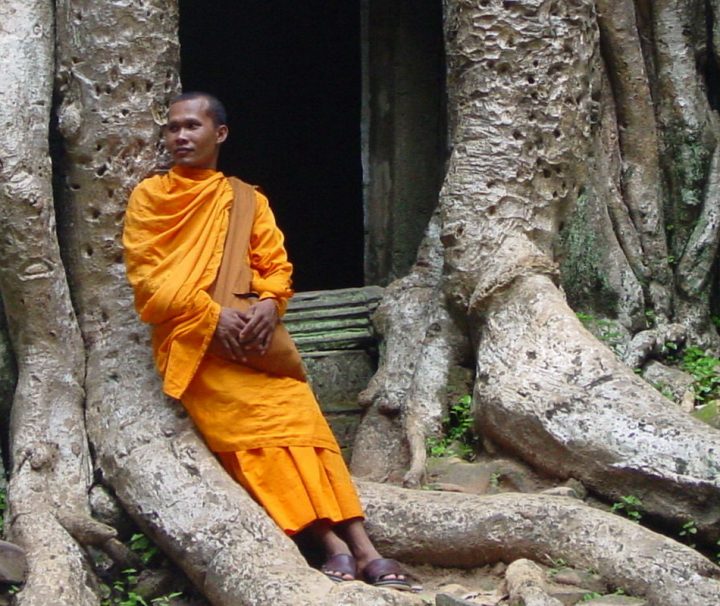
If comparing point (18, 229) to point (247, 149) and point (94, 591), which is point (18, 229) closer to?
point (94, 591)

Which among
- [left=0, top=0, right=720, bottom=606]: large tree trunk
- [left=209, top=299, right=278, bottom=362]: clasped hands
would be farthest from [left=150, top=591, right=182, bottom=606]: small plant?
[left=209, top=299, right=278, bottom=362]: clasped hands

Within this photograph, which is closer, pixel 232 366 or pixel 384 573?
pixel 384 573

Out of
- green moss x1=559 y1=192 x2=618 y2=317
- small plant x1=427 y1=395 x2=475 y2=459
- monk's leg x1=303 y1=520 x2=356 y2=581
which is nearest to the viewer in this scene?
monk's leg x1=303 y1=520 x2=356 y2=581

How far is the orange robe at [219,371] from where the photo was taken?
479cm

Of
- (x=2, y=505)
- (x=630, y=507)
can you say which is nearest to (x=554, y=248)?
(x=630, y=507)

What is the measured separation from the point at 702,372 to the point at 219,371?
6.96ft

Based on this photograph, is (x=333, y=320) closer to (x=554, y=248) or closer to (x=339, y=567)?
(x=554, y=248)

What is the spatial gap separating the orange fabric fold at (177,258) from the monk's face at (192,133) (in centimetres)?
4

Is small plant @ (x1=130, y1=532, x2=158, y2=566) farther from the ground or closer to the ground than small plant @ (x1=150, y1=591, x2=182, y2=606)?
farther from the ground

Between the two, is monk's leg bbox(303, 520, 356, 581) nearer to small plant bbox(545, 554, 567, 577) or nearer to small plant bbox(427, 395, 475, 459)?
small plant bbox(545, 554, 567, 577)

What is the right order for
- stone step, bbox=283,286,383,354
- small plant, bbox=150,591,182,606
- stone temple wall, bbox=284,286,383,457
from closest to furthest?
small plant, bbox=150,591,182,606 < stone temple wall, bbox=284,286,383,457 < stone step, bbox=283,286,383,354

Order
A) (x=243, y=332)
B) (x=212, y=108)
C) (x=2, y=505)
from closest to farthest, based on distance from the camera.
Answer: (x=243, y=332)
(x=212, y=108)
(x=2, y=505)

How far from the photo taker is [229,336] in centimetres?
484

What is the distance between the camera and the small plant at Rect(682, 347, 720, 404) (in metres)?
5.91
